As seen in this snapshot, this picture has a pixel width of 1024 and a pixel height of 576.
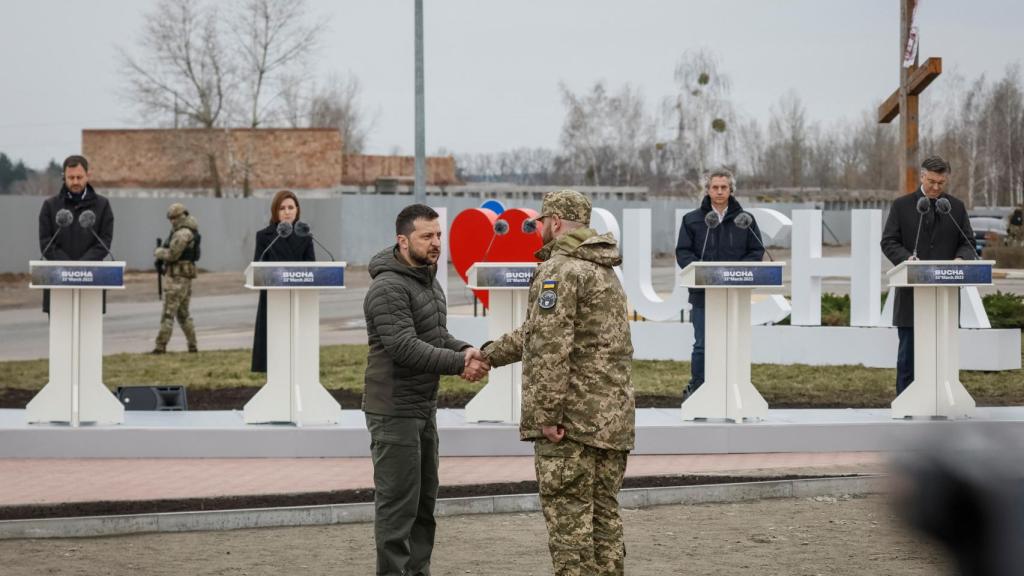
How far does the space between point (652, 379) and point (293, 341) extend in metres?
5.66

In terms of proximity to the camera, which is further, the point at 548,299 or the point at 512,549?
the point at 512,549

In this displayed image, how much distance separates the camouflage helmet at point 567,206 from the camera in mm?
6457

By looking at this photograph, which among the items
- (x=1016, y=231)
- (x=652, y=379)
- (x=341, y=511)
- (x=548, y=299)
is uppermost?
(x=1016, y=231)

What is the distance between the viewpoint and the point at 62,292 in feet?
36.1

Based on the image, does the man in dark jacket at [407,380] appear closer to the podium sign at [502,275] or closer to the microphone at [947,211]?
the podium sign at [502,275]

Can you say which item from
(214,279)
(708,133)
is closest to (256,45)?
(214,279)

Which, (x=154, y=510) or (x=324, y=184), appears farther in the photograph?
(x=324, y=184)

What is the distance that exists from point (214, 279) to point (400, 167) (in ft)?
134

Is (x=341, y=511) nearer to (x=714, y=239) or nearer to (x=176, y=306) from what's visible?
(x=714, y=239)

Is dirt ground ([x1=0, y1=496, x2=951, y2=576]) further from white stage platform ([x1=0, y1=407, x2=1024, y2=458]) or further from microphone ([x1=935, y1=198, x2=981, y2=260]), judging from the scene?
microphone ([x1=935, y1=198, x2=981, y2=260])

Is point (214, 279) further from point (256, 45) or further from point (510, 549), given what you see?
point (510, 549)

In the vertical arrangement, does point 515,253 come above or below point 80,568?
above

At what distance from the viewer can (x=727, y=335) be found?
11266 mm

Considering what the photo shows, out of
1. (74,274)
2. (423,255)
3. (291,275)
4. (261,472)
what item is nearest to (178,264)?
(74,274)
